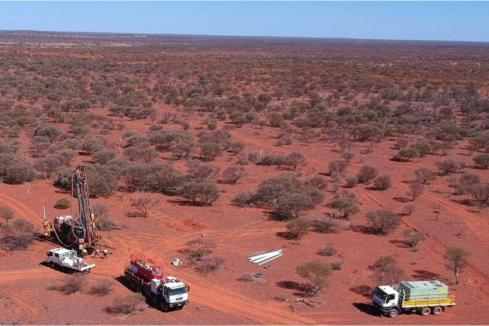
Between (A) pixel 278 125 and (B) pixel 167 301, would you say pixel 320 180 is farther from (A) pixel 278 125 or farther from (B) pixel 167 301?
(A) pixel 278 125

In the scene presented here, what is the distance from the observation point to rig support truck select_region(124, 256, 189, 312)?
16609 mm

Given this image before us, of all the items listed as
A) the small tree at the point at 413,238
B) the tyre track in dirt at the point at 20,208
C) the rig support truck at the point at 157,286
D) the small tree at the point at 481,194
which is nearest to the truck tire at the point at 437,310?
the small tree at the point at 413,238

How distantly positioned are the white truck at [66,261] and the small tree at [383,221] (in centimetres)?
1238

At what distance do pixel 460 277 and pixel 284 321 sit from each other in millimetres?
7621

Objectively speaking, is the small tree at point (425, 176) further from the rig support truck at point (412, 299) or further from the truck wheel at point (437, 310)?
the truck wheel at point (437, 310)

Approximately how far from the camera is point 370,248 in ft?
74.1

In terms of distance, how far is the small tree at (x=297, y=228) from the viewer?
77.0ft

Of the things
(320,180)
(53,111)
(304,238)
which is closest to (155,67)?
(53,111)

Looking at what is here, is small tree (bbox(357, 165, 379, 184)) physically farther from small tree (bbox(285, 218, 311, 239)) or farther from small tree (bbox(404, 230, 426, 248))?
small tree (bbox(285, 218, 311, 239))

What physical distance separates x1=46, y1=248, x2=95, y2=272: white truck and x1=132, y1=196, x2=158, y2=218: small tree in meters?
5.83

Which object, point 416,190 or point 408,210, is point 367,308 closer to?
point 408,210

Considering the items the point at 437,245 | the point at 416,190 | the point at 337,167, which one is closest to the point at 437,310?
the point at 437,245

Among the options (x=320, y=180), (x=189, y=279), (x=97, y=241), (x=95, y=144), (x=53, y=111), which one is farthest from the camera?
(x=53, y=111)

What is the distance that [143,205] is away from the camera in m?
26.3
